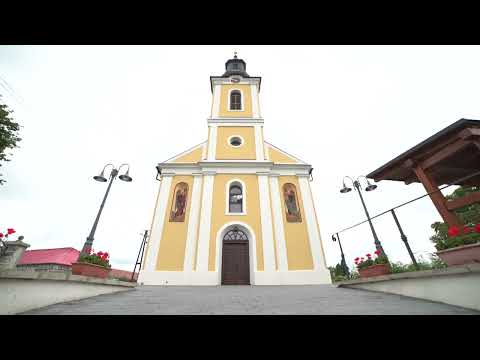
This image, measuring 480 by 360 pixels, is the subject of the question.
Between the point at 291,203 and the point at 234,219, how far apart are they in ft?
11.1

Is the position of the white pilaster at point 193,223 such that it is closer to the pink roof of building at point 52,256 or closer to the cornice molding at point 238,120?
the cornice molding at point 238,120

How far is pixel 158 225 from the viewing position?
10.9 metres

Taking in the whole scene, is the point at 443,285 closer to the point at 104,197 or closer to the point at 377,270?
the point at 377,270

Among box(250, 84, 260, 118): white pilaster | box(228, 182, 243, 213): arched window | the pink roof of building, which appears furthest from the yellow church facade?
the pink roof of building

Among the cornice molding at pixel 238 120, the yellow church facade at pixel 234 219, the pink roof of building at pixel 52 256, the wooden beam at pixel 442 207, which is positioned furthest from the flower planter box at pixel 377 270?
the pink roof of building at pixel 52 256

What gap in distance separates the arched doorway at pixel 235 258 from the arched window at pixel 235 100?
32.4 ft

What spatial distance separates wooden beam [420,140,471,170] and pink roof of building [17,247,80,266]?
23651 millimetres

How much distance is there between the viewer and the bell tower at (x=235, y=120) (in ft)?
45.5

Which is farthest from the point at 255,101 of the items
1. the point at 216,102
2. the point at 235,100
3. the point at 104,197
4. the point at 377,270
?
the point at 377,270
